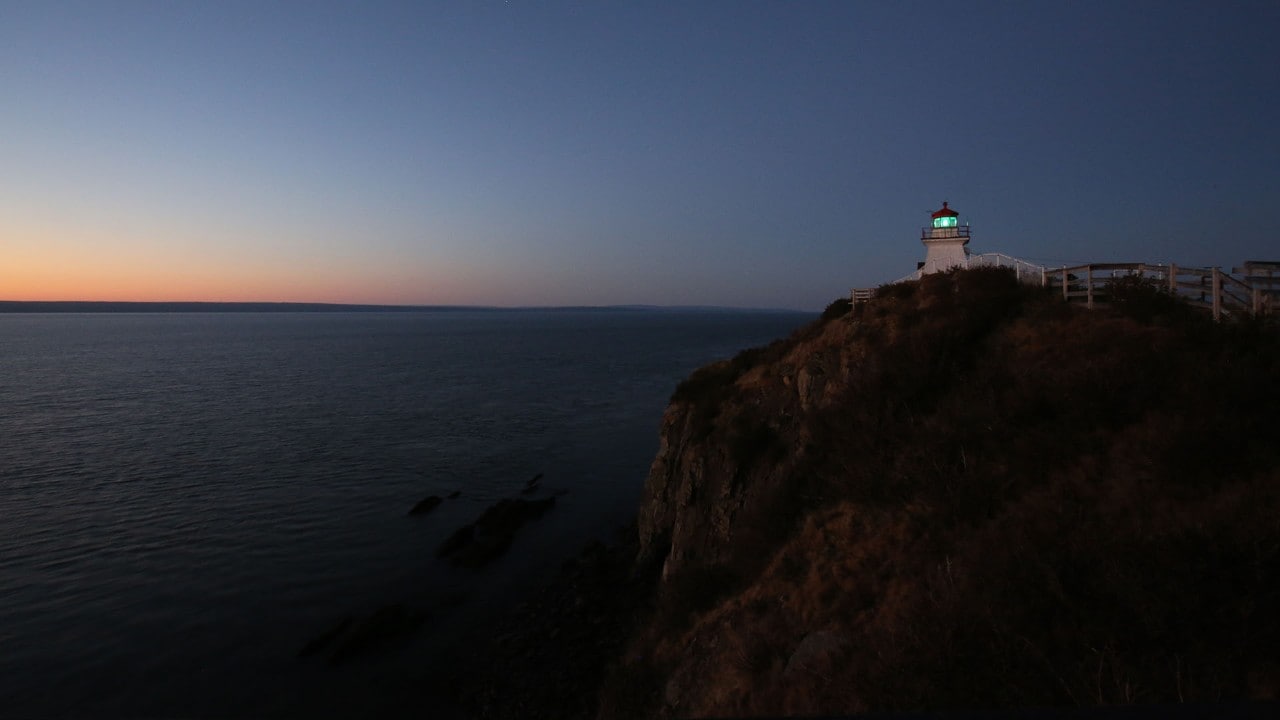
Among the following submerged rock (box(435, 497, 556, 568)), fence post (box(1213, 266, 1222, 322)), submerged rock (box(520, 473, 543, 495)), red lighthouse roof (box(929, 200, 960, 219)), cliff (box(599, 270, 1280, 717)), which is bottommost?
submerged rock (box(435, 497, 556, 568))

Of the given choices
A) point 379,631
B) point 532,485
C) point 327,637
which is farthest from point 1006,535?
point 532,485

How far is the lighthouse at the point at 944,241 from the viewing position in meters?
31.6

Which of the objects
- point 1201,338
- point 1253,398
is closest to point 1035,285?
point 1201,338

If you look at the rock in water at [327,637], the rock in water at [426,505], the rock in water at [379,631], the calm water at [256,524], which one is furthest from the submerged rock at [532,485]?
the rock in water at [327,637]

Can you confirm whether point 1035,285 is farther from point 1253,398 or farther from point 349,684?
point 349,684

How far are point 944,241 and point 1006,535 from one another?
2727 centimetres

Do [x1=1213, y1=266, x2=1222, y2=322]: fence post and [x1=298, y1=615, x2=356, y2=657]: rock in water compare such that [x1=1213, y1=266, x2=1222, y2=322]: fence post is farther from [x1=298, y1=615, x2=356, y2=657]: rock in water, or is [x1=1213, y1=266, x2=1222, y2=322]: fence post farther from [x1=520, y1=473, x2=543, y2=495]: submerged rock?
[x1=520, y1=473, x2=543, y2=495]: submerged rock

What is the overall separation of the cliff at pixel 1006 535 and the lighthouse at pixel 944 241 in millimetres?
13552

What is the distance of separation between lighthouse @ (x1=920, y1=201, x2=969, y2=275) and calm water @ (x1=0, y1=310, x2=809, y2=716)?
20.5 meters

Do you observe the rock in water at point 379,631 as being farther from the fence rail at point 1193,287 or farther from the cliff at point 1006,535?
the fence rail at point 1193,287

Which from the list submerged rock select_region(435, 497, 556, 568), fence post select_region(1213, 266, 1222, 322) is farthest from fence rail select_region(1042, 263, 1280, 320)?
submerged rock select_region(435, 497, 556, 568)

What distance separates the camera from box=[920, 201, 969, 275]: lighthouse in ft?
104

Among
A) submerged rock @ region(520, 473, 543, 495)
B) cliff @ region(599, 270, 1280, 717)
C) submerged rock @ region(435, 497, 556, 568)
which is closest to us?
cliff @ region(599, 270, 1280, 717)

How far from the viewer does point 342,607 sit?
20969mm
